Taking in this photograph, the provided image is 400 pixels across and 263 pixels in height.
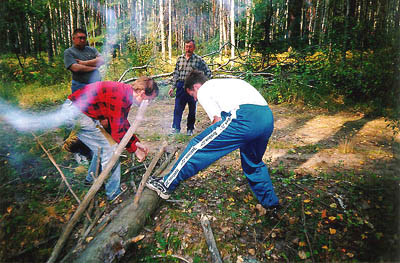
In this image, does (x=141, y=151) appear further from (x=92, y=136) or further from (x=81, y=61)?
(x=81, y=61)

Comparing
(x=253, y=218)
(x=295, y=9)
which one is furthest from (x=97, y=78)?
(x=295, y=9)

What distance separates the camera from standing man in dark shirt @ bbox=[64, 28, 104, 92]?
12.0 feet

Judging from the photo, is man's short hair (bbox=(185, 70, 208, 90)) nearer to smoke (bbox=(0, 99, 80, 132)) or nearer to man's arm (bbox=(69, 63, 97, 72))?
smoke (bbox=(0, 99, 80, 132))

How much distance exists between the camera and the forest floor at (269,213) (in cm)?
203

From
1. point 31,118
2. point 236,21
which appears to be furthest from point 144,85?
point 236,21

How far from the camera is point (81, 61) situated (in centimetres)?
369

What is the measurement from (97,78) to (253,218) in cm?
329

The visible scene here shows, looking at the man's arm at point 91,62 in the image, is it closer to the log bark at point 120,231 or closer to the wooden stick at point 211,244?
the log bark at point 120,231

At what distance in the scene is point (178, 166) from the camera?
7.53ft

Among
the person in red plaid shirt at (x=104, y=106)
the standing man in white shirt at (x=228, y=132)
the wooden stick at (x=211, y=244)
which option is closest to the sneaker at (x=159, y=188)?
the standing man in white shirt at (x=228, y=132)

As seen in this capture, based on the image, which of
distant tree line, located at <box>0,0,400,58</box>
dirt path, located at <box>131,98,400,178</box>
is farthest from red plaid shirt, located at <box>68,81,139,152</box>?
dirt path, located at <box>131,98,400,178</box>

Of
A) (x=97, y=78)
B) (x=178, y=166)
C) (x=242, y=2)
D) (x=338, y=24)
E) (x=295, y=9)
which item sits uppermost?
(x=242, y=2)

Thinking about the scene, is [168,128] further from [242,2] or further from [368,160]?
[242,2]

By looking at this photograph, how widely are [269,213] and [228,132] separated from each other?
1093 mm
